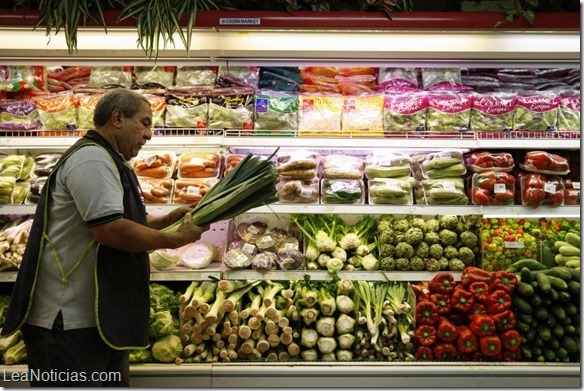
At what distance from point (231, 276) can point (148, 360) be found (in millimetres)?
667

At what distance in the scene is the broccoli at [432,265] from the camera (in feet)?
11.3

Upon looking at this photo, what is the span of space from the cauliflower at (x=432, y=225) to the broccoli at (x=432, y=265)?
0.22m

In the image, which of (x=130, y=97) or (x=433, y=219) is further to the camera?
(x=433, y=219)

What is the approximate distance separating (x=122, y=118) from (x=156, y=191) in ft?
3.63

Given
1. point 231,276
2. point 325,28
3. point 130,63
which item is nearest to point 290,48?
point 325,28

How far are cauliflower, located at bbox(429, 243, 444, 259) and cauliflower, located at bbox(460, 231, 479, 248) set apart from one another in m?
0.18

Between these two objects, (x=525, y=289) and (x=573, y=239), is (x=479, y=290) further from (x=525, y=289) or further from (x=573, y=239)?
(x=573, y=239)

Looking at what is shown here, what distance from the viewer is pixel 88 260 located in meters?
2.37

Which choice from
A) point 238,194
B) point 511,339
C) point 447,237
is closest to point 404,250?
point 447,237

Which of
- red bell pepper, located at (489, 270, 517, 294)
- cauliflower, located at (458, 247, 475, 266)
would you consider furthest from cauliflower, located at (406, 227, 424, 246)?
red bell pepper, located at (489, 270, 517, 294)

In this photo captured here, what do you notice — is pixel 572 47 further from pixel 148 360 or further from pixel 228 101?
pixel 148 360

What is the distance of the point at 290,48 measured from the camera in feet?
10.8

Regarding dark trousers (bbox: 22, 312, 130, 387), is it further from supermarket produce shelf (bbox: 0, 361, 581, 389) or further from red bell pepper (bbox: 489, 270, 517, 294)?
red bell pepper (bbox: 489, 270, 517, 294)

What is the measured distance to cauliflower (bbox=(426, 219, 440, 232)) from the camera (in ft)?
11.8
